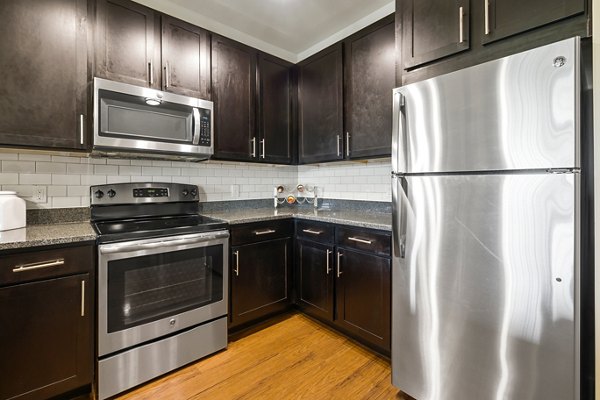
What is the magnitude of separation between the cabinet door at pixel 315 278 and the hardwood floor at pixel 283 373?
23 centimetres

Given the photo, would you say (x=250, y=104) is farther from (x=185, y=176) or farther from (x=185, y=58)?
(x=185, y=176)

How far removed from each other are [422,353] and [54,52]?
8.82ft

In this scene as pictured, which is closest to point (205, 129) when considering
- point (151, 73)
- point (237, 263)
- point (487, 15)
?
point (151, 73)

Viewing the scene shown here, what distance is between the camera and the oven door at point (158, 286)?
1.60m

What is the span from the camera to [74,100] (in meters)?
1.73

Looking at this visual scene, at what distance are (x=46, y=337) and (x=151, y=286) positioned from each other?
51cm

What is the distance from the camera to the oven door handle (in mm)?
1578

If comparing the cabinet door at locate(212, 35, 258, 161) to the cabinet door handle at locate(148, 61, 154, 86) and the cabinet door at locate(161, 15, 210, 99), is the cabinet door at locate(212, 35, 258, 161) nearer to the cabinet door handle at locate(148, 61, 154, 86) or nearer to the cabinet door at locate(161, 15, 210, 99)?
the cabinet door at locate(161, 15, 210, 99)

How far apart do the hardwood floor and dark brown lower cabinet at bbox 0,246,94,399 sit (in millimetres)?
352

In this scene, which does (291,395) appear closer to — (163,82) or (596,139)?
(596,139)

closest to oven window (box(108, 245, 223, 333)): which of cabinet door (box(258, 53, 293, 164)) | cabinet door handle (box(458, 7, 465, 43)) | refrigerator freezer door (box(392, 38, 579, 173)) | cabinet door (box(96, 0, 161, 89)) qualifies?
cabinet door (box(258, 53, 293, 164))

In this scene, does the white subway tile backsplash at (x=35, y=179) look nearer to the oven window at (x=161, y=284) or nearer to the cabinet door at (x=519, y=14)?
the oven window at (x=161, y=284)

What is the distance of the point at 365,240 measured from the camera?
1.98 meters

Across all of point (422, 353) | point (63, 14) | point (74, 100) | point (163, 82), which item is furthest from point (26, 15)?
point (422, 353)
